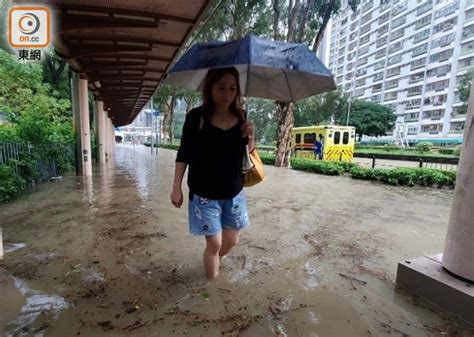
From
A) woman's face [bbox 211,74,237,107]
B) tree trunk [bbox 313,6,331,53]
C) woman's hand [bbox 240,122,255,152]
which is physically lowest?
woman's hand [bbox 240,122,255,152]

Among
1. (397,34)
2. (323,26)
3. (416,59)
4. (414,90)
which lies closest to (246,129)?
(323,26)

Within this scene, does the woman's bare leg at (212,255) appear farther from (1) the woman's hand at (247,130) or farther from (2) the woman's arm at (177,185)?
(1) the woman's hand at (247,130)

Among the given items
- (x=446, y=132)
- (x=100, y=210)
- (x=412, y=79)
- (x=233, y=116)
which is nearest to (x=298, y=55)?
(x=233, y=116)

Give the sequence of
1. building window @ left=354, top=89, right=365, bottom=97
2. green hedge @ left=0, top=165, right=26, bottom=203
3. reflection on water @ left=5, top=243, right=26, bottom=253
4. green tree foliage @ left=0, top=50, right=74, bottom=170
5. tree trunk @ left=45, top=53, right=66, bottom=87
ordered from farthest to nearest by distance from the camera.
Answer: building window @ left=354, top=89, right=365, bottom=97 < tree trunk @ left=45, top=53, right=66, bottom=87 < green tree foliage @ left=0, top=50, right=74, bottom=170 < green hedge @ left=0, top=165, right=26, bottom=203 < reflection on water @ left=5, top=243, right=26, bottom=253

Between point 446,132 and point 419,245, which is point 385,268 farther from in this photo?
point 446,132

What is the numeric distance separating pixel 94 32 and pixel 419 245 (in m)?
6.42

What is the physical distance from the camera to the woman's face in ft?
6.93

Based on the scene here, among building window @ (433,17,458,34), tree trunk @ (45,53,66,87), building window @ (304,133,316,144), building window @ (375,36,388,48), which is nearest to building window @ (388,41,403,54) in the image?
building window @ (375,36,388,48)

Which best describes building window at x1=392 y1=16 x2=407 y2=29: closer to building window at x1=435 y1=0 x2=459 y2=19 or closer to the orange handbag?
A: building window at x1=435 y1=0 x2=459 y2=19

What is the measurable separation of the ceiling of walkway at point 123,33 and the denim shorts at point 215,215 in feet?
11.1

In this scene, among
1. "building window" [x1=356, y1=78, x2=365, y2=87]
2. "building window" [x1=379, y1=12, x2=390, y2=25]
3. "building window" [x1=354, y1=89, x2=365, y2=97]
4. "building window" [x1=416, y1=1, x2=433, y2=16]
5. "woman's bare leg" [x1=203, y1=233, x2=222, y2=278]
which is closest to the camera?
"woman's bare leg" [x1=203, y1=233, x2=222, y2=278]

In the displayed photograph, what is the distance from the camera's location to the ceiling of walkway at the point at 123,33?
445 centimetres

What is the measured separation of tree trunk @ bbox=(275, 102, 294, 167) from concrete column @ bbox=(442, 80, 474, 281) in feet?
36.3

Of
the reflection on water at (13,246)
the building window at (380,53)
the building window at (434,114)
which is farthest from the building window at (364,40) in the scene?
the reflection on water at (13,246)
